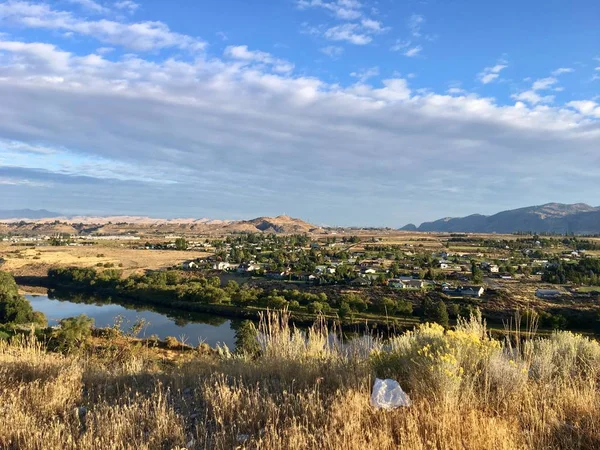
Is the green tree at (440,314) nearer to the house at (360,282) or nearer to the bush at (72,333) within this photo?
the house at (360,282)

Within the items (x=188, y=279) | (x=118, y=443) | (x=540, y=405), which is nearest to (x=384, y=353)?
(x=540, y=405)

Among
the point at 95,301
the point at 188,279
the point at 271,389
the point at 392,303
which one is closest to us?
the point at 271,389

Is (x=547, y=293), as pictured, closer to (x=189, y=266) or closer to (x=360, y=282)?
(x=360, y=282)

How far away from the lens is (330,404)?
337 cm

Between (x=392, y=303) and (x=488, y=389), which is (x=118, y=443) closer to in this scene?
(x=488, y=389)

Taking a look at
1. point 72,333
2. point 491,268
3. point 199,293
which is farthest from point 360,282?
point 72,333

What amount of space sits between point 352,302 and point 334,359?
3183 cm

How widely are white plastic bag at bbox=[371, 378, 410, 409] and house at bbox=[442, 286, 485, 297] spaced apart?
39162 mm

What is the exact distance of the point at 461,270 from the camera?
196 ft

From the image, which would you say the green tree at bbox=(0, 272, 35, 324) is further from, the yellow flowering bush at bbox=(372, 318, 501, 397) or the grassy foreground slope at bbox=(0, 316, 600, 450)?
the yellow flowering bush at bbox=(372, 318, 501, 397)

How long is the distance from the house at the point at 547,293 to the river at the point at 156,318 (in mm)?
28474

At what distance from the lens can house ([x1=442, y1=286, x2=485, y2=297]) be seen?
39.6 meters

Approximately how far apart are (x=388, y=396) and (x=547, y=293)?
43425 millimetres

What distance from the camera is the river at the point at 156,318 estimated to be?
97.9 feet
